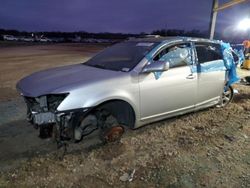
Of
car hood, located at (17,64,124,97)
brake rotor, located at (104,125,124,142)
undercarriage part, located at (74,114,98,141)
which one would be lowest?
brake rotor, located at (104,125,124,142)

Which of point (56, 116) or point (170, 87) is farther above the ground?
point (170, 87)

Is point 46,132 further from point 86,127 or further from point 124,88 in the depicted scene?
point 124,88

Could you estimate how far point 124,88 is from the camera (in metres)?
4.09

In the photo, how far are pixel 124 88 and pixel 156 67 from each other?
645 millimetres

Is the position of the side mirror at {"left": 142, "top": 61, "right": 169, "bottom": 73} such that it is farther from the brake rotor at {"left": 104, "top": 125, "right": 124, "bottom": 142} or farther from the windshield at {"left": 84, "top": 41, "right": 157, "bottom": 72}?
the brake rotor at {"left": 104, "top": 125, "right": 124, "bottom": 142}

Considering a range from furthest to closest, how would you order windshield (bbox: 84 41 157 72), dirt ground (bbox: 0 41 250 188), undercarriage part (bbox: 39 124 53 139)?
1. windshield (bbox: 84 41 157 72)
2. undercarriage part (bbox: 39 124 53 139)
3. dirt ground (bbox: 0 41 250 188)

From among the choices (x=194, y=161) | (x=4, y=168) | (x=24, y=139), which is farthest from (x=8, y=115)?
(x=194, y=161)

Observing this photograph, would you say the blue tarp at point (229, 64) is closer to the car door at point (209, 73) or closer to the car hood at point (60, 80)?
the car door at point (209, 73)

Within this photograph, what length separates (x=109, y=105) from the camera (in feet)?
13.8

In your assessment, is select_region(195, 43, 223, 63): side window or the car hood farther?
select_region(195, 43, 223, 63): side window

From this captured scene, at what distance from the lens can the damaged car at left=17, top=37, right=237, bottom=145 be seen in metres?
3.74

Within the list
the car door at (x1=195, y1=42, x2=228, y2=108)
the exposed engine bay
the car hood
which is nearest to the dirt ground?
the exposed engine bay

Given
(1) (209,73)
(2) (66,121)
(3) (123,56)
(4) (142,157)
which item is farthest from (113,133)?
(1) (209,73)

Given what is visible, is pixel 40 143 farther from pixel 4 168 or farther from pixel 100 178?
pixel 100 178
